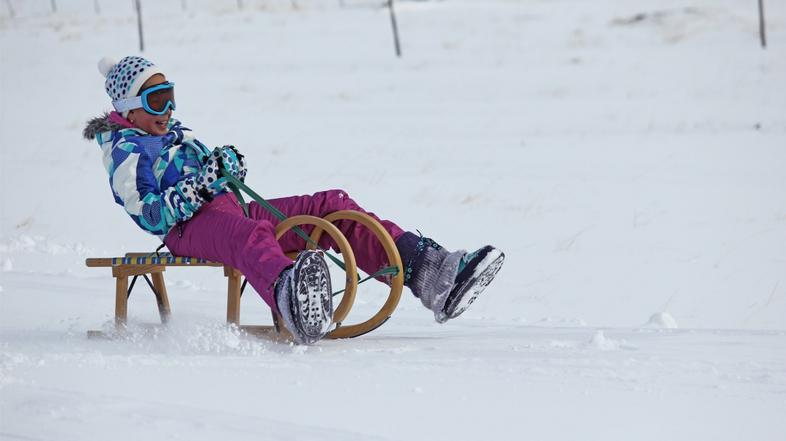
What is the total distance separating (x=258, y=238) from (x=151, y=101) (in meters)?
0.90

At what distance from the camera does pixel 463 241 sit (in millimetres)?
7688

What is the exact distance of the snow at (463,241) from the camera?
302 cm

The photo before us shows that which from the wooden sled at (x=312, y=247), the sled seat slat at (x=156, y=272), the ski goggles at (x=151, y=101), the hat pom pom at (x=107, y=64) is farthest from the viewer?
the hat pom pom at (x=107, y=64)

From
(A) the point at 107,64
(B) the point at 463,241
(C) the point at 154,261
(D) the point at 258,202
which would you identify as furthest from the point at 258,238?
(B) the point at 463,241

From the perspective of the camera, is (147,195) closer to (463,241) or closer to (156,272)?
(156,272)

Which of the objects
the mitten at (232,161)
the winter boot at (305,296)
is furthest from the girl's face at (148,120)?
the winter boot at (305,296)

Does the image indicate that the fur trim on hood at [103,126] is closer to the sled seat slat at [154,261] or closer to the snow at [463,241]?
the sled seat slat at [154,261]

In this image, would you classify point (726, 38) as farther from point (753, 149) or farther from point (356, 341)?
point (356, 341)

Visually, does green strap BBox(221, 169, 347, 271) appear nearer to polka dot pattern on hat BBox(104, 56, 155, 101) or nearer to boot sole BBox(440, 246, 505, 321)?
boot sole BBox(440, 246, 505, 321)

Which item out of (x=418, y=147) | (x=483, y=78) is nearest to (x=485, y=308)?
(x=418, y=147)

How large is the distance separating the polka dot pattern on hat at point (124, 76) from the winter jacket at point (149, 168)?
11 cm

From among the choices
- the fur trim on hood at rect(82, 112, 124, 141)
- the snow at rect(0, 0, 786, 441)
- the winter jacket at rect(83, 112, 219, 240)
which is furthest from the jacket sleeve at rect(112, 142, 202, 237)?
the snow at rect(0, 0, 786, 441)

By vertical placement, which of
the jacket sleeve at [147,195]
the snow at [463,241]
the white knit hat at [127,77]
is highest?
the white knit hat at [127,77]

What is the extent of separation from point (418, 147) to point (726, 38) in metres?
14.0
